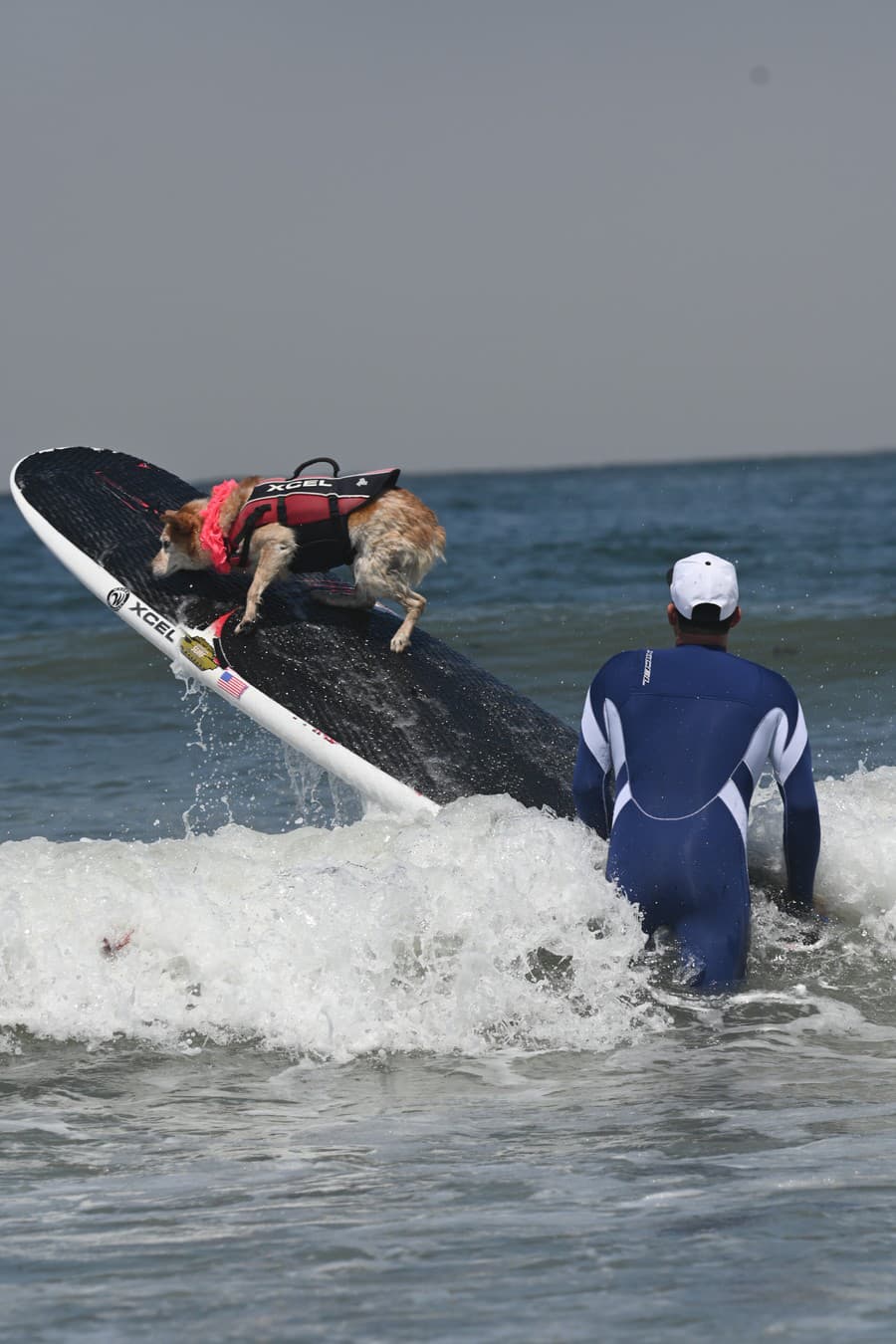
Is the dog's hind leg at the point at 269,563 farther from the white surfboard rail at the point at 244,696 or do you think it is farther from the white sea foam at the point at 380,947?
the white sea foam at the point at 380,947

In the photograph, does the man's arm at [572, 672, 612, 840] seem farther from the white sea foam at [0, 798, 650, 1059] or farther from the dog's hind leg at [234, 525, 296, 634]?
the dog's hind leg at [234, 525, 296, 634]

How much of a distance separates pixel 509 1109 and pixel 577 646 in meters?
10.2

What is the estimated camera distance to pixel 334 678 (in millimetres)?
6770

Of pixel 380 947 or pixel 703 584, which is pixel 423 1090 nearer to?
pixel 380 947

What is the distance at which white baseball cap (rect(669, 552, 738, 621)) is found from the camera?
446 cm

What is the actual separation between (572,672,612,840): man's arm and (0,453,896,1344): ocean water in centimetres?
18

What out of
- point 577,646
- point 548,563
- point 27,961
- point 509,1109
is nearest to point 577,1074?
point 509,1109

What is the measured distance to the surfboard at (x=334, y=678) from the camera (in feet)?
21.1

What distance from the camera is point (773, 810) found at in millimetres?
5578

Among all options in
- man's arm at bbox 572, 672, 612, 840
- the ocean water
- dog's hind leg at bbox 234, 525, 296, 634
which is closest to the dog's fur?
dog's hind leg at bbox 234, 525, 296, 634

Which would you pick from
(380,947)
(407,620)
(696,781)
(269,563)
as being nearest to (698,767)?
(696,781)

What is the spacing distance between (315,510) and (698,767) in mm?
2788

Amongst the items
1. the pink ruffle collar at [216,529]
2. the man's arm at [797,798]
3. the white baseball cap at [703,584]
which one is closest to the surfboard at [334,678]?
the pink ruffle collar at [216,529]

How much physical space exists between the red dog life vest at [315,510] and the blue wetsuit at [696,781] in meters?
2.41
